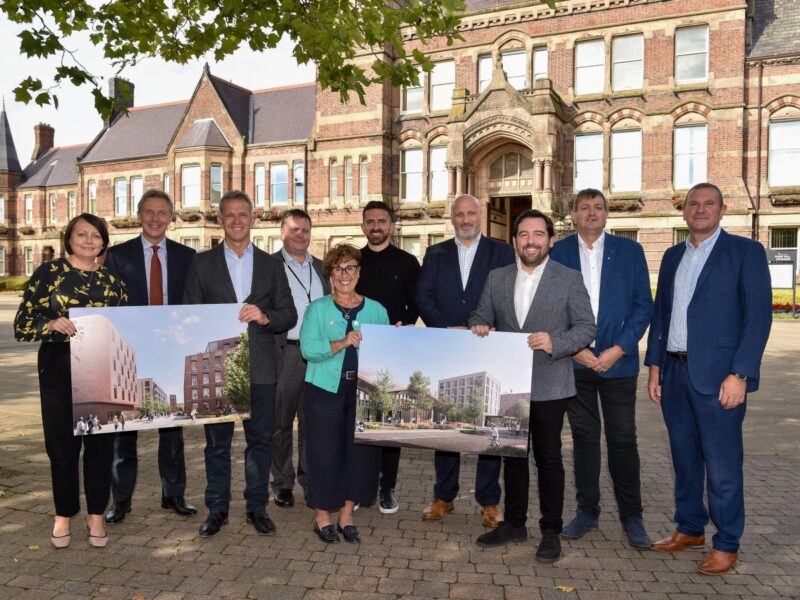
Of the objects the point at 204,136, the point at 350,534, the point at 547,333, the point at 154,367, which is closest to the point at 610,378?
A: the point at 547,333

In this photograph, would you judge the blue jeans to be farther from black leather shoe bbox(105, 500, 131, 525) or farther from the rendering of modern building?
the rendering of modern building

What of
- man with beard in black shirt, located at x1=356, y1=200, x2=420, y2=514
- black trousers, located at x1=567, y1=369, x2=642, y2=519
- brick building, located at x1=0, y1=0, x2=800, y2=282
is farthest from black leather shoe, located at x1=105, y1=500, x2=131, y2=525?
brick building, located at x1=0, y1=0, x2=800, y2=282

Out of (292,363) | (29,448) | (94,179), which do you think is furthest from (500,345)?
(94,179)

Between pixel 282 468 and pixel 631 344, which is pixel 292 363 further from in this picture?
pixel 631 344

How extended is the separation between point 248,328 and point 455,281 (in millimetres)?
1688

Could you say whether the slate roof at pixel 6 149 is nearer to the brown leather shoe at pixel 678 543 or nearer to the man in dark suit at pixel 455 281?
the man in dark suit at pixel 455 281

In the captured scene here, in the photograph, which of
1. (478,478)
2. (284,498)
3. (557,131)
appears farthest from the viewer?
(557,131)

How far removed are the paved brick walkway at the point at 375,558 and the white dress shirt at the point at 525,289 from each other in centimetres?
165

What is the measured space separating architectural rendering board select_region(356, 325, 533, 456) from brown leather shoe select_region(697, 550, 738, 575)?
1.34 metres

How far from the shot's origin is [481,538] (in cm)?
443

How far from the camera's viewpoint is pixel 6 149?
47125 millimetres

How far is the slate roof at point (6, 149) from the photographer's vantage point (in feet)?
154

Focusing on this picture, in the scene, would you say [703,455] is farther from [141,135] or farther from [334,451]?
[141,135]

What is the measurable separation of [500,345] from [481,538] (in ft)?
4.65
